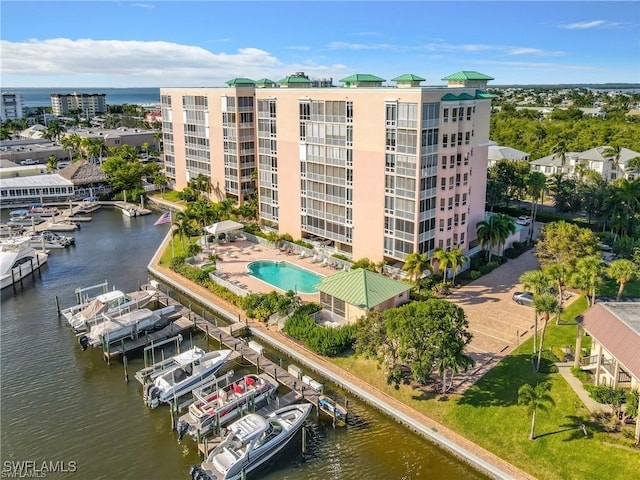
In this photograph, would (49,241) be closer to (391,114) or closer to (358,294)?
(358,294)

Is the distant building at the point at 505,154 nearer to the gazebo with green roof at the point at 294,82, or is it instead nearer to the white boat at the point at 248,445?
the gazebo with green roof at the point at 294,82

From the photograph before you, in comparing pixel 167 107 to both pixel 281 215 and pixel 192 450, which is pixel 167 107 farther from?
pixel 192 450

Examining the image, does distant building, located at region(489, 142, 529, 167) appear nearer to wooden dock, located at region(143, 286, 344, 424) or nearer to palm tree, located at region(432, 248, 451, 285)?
palm tree, located at region(432, 248, 451, 285)

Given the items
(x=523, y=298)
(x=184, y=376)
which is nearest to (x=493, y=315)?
(x=523, y=298)

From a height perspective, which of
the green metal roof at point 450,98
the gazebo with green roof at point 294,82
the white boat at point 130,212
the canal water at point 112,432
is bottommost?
the canal water at point 112,432

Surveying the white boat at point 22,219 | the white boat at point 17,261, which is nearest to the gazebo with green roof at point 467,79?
Answer: the white boat at point 17,261

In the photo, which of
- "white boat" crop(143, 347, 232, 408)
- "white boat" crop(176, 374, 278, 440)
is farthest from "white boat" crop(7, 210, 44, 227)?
"white boat" crop(176, 374, 278, 440)

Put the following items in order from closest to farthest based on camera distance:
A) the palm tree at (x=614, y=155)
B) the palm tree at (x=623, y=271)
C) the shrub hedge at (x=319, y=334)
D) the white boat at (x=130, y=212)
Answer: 1. the palm tree at (x=623, y=271)
2. the shrub hedge at (x=319, y=334)
3. the white boat at (x=130, y=212)
4. the palm tree at (x=614, y=155)
